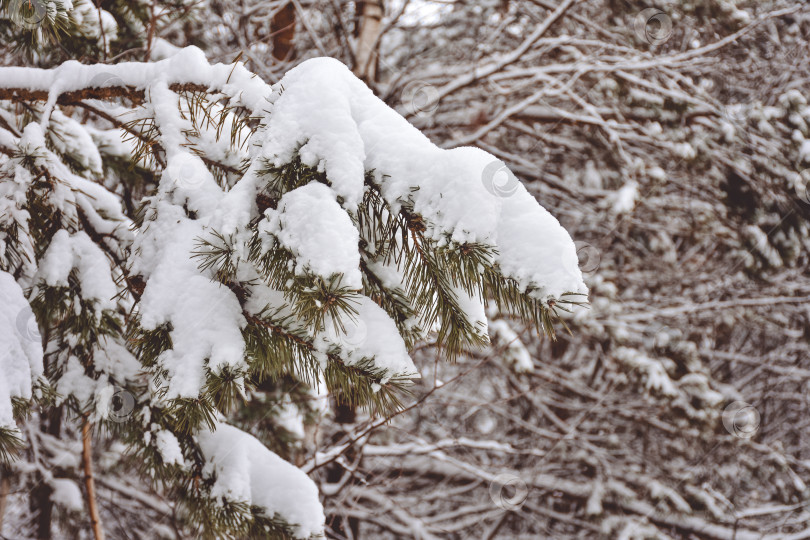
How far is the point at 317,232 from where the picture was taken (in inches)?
31.9

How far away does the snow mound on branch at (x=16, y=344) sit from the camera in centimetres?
118

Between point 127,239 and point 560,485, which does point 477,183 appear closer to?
point 127,239

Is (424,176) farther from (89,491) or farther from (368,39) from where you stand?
(368,39)

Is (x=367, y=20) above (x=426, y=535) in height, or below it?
above

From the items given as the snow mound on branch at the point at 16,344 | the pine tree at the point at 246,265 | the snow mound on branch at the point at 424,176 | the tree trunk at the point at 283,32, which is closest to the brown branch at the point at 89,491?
the pine tree at the point at 246,265

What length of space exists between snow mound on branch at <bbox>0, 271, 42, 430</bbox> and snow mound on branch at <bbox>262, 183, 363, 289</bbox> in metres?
0.79

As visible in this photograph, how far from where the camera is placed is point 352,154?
2.97ft

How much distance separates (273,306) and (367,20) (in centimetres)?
329

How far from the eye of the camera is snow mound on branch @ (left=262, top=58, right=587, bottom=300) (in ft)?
2.70

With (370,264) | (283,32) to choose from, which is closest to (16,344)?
(370,264)

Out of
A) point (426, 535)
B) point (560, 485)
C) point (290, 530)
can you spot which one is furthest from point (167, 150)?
point (560, 485)

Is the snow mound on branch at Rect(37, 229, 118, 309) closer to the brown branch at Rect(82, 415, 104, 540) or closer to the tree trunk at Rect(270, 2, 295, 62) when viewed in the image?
the brown branch at Rect(82, 415, 104, 540)

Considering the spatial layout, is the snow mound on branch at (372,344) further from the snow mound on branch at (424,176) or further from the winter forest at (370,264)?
the snow mound on branch at (424,176)

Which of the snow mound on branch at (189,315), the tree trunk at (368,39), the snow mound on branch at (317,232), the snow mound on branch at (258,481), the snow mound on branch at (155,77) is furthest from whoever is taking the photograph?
the tree trunk at (368,39)
